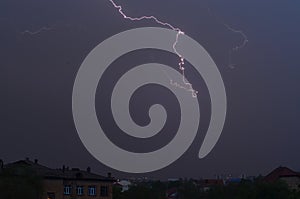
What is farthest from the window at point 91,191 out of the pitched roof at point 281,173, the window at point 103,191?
the pitched roof at point 281,173

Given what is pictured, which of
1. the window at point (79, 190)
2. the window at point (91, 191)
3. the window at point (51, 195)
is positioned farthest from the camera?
the window at point (91, 191)

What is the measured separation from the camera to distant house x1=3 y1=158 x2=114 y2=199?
64.2 m

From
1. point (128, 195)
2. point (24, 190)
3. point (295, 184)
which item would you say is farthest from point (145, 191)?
point (295, 184)

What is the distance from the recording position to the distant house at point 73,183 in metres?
64.2

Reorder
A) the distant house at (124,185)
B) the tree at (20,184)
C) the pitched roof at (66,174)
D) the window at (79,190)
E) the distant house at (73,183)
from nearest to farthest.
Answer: the tree at (20,184) < the distant house at (73,183) < the pitched roof at (66,174) < the window at (79,190) < the distant house at (124,185)

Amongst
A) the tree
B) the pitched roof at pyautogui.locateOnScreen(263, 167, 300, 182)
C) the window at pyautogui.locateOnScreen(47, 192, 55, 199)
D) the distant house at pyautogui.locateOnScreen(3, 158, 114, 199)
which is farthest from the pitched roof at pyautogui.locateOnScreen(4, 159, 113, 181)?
the pitched roof at pyautogui.locateOnScreen(263, 167, 300, 182)

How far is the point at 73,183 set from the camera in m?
67.1

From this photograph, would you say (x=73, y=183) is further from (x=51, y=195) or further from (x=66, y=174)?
(x=51, y=195)

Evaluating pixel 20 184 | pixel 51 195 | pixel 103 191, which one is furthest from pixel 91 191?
pixel 20 184

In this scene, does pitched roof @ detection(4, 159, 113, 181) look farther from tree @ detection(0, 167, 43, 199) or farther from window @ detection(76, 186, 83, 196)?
tree @ detection(0, 167, 43, 199)

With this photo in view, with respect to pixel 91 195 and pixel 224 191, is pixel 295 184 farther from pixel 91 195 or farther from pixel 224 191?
pixel 91 195

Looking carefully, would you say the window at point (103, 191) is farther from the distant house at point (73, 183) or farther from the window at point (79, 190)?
the window at point (79, 190)

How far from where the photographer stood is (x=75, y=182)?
221ft

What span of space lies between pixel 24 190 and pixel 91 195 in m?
25.5
